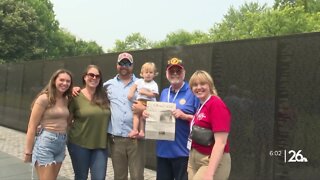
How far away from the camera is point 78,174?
4.62 metres

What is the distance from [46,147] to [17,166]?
455cm

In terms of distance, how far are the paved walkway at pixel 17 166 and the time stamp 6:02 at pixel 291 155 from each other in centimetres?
260

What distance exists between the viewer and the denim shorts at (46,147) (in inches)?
171

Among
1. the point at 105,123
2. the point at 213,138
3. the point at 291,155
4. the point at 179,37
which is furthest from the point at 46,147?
the point at 179,37

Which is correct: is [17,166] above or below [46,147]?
below

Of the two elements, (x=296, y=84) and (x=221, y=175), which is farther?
(x=296, y=84)

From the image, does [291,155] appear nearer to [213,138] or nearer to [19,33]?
[213,138]

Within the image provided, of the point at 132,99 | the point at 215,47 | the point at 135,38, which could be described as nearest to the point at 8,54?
the point at 215,47

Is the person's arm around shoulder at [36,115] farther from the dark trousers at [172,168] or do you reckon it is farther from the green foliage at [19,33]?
the green foliage at [19,33]

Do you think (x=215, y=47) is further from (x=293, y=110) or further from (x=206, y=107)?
(x=206, y=107)

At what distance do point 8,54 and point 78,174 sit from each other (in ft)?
90.9

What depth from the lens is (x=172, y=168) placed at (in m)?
4.32

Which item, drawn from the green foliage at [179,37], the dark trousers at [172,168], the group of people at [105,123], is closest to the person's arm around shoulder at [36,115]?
the group of people at [105,123]

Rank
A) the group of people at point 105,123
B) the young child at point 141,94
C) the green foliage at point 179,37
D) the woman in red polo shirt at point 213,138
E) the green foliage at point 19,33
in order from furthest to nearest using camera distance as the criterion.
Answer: the green foliage at point 179,37 → the green foliage at point 19,33 → the young child at point 141,94 → the group of people at point 105,123 → the woman in red polo shirt at point 213,138
